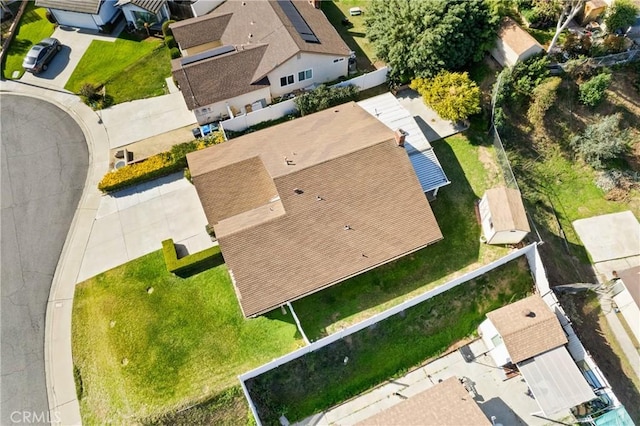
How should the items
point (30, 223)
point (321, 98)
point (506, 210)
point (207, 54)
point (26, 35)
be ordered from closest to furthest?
point (506, 210), point (30, 223), point (321, 98), point (207, 54), point (26, 35)

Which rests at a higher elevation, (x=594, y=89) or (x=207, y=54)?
(x=594, y=89)

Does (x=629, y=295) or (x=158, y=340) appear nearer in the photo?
(x=158, y=340)

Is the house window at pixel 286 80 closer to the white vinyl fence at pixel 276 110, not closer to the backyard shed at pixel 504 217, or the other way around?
the white vinyl fence at pixel 276 110

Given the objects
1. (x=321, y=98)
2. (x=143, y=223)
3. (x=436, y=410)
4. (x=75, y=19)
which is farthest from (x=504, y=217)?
(x=75, y=19)

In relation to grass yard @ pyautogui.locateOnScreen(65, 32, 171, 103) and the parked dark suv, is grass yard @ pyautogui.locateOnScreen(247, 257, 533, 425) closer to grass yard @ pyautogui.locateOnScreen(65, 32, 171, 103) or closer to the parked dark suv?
grass yard @ pyautogui.locateOnScreen(65, 32, 171, 103)

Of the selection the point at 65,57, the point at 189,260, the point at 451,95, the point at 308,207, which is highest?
the point at 451,95

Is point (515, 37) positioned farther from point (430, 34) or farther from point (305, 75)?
point (305, 75)

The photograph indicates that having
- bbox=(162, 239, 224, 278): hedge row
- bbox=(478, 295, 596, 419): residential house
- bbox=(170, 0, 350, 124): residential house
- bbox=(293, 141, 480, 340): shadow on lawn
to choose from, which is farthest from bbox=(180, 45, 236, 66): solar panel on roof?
bbox=(478, 295, 596, 419): residential house
